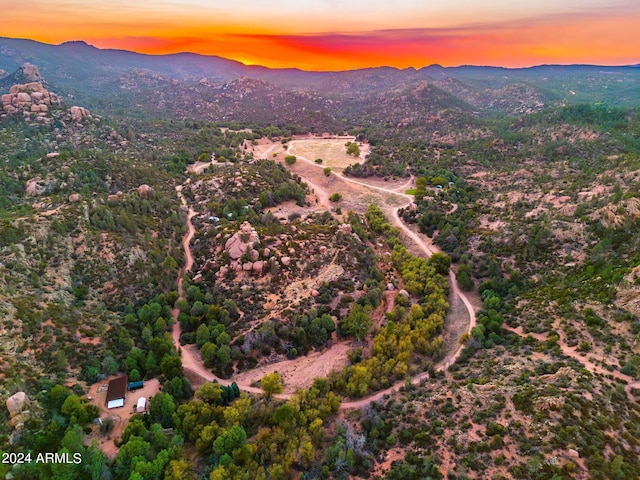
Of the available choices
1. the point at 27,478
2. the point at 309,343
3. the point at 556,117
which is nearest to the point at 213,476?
the point at 27,478

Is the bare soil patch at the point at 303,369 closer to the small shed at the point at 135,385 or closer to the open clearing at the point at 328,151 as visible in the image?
the small shed at the point at 135,385

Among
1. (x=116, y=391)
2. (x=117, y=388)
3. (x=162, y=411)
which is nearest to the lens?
(x=162, y=411)

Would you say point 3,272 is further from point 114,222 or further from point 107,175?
point 107,175

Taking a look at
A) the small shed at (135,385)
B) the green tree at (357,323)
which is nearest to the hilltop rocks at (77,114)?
the small shed at (135,385)

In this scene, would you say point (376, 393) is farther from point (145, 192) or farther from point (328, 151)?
point (328, 151)

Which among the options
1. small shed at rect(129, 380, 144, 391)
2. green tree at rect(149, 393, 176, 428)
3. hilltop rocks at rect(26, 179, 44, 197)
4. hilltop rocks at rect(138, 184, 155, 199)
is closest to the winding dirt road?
small shed at rect(129, 380, 144, 391)

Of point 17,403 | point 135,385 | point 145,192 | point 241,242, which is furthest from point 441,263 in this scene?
point 145,192
